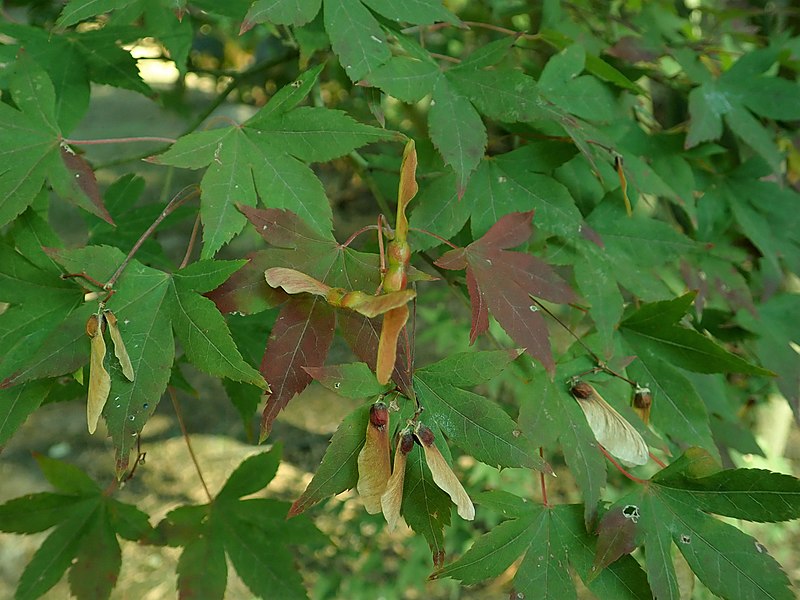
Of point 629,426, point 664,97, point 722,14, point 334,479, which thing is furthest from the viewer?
point 664,97

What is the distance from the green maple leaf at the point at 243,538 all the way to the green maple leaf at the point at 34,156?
49 cm

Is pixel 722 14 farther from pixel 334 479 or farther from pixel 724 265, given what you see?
pixel 334 479

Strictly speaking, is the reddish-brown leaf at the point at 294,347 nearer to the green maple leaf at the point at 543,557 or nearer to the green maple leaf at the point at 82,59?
the green maple leaf at the point at 543,557

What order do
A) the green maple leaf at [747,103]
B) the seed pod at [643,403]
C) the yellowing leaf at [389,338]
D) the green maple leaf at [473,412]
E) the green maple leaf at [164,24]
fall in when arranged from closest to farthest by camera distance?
the yellowing leaf at [389,338], the green maple leaf at [473,412], the seed pod at [643,403], the green maple leaf at [164,24], the green maple leaf at [747,103]

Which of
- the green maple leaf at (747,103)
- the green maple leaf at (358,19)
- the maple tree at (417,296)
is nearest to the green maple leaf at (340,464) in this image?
the maple tree at (417,296)

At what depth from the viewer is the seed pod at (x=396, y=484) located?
637mm

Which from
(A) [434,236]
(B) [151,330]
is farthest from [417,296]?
(B) [151,330]

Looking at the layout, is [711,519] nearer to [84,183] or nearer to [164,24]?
[84,183]

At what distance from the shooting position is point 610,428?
785mm

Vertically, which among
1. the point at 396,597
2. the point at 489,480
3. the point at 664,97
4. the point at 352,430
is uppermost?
the point at 352,430

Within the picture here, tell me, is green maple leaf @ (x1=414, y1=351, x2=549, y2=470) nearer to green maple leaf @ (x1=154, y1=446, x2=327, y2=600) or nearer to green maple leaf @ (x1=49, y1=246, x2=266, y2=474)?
green maple leaf @ (x1=49, y1=246, x2=266, y2=474)

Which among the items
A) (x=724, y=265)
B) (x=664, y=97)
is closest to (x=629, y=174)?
(x=724, y=265)

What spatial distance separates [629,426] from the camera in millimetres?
783

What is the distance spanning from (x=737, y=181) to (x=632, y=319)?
0.43 metres
